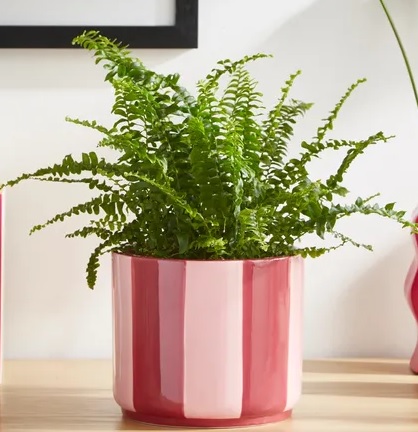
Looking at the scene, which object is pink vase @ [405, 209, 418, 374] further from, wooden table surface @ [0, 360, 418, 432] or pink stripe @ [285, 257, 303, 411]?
pink stripe @ [285, 257, 303, 411]

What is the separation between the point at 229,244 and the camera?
29.9 inches

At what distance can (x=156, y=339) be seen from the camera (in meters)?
0.76

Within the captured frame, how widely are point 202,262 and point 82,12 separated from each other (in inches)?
16.7

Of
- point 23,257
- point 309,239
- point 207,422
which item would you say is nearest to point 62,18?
point 23,257

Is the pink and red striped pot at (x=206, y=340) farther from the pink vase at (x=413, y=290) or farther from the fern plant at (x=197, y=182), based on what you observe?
the pink vase at (x=413, y=290)

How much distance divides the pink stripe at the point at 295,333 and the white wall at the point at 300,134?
10.6 inches

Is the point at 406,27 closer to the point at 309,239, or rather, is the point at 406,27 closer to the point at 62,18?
the point at 309,239

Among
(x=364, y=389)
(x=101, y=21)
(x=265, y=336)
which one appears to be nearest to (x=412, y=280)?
(x=364, y=389)

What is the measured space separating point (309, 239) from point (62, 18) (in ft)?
1.32

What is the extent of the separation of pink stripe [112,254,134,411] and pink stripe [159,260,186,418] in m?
0.04

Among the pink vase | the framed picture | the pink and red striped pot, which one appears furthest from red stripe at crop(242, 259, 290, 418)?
the framed picture

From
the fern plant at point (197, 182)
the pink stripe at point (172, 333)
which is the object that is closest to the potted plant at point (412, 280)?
the fern plant at point (197, 182)

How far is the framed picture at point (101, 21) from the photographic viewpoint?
102 centimetres

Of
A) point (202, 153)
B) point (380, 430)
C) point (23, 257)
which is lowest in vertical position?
point (380, 430)
